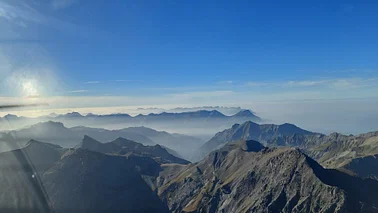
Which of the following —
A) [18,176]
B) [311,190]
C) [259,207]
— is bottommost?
[259,207]

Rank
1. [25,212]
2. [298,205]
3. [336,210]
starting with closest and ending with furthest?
1. [336,210]
2. [298,205]
3. [25,212]

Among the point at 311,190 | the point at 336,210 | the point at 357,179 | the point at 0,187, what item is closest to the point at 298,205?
the point at 311,190

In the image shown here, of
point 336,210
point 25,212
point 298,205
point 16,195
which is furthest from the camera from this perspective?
point 16,195

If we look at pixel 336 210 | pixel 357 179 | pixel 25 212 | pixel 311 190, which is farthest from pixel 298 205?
pixel 25 212

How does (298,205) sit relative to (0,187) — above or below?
below

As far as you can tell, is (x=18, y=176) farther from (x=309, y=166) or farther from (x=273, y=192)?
(x=309, y=166)

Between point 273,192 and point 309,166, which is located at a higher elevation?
point 309,166

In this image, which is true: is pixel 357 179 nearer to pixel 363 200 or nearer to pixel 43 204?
pixel 363 200

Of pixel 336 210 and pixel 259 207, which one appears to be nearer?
pixel 336 210

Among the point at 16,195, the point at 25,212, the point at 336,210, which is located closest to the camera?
the point at 336,210
